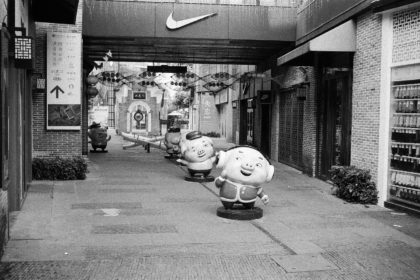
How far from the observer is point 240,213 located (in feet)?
32.4

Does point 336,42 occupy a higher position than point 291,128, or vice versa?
point 336,42

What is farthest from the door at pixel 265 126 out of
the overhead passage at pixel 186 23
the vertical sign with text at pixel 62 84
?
the vertical sign with text at pixel 62 84

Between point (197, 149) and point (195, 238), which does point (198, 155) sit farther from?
point (195, 238)

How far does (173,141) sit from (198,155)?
25.8ft

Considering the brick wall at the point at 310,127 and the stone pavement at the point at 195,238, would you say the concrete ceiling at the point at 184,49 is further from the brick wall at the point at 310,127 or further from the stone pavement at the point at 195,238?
the stone pavement at the point at 195,238

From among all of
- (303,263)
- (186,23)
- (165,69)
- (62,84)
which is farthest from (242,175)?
(165,69)

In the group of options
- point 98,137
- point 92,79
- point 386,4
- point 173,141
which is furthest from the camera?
point 98,137

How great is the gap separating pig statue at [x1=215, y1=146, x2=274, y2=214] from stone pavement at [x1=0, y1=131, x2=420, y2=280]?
447 millimetres

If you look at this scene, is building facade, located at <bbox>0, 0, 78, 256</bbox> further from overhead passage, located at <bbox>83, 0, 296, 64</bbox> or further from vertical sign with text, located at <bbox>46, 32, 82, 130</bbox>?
overhead passage, located at <bbox>83, 0, 296, 64</bbox>

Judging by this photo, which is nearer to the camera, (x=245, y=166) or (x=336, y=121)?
(x=245, y=166)

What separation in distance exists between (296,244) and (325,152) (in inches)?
326

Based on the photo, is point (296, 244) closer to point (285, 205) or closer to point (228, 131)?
point (285, 205)

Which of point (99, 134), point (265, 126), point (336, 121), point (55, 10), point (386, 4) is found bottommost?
point (99, 134)

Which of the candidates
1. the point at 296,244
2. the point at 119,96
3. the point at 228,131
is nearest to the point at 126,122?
the point at 119,96
